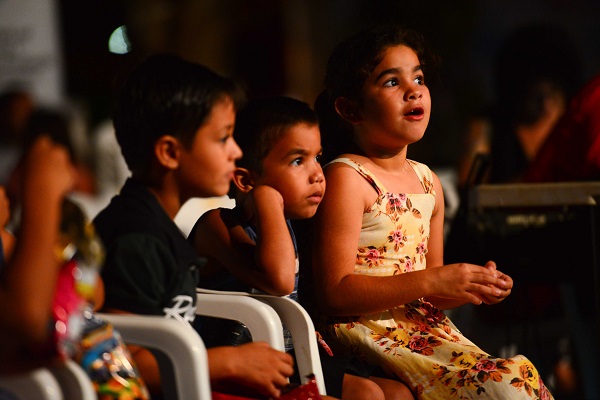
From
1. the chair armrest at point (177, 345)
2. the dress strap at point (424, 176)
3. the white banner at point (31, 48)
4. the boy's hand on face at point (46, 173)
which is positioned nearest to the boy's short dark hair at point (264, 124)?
the dress strap at point (424, 176)

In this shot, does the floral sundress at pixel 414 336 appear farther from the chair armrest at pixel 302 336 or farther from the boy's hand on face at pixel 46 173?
the boy's hand on face at pixel 46 173

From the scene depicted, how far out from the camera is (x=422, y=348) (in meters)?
2.16

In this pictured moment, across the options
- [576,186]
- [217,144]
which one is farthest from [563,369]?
[217,144]

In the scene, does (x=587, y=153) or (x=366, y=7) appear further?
(x=366, y=7)

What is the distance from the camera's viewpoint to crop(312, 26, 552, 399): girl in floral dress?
2090mm

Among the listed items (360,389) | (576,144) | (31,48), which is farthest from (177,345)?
(31,48)

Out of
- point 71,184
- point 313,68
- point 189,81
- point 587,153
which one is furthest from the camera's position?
point 313,68

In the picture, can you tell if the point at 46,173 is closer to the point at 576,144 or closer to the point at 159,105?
the point at 159,105

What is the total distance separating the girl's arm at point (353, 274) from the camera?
2092 mm

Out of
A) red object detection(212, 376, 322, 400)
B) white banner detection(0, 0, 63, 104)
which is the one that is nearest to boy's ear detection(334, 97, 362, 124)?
red object detection(212, 376, 322, 400)

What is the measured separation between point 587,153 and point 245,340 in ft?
5.62

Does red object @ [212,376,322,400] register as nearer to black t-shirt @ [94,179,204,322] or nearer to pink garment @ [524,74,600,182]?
black t-shirt @ [94,179,204,322]

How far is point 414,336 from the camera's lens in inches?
86.9

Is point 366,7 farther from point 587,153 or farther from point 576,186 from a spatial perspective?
point 576,186
